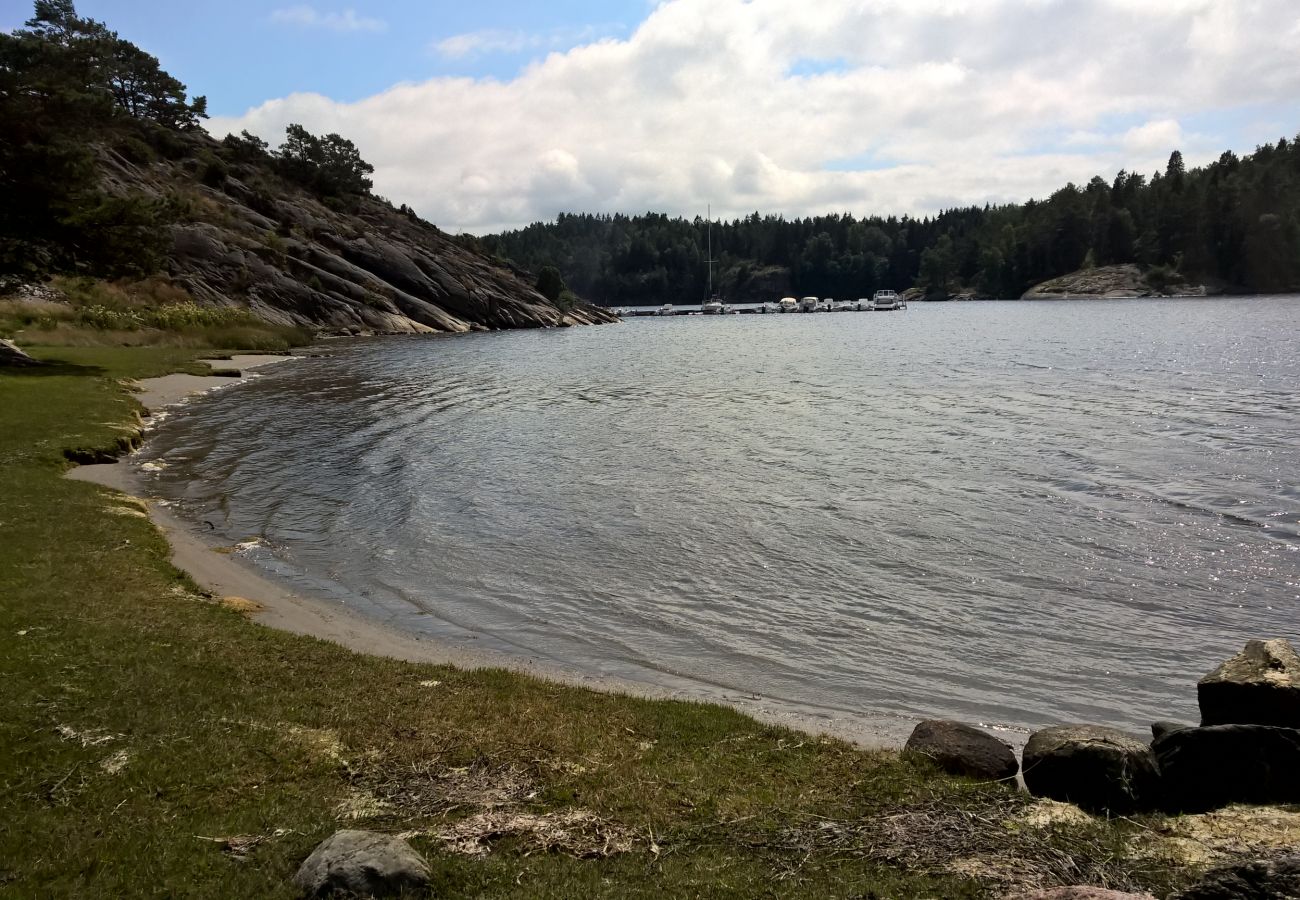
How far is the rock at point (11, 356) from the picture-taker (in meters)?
40.9

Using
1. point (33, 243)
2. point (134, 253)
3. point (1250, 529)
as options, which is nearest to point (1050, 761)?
point (1250, 529)

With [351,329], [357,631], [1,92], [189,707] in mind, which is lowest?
[357,631]

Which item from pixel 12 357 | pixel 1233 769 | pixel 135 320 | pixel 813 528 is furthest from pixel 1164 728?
pixel 135 320

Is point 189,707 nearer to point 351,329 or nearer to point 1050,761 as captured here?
point 1050,761

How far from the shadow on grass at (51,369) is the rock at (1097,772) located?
43765 mm

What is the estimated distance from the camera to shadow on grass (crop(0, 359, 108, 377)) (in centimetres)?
3925

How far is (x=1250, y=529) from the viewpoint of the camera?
2178 centimetres

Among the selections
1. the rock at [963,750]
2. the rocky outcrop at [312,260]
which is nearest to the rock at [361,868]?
the rock at [963,750]

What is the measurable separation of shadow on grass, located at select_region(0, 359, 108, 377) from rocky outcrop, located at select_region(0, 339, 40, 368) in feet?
1.01

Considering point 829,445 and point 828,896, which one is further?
point 829,445

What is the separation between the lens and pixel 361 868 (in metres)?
6.89

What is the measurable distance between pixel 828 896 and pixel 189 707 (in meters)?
7.81

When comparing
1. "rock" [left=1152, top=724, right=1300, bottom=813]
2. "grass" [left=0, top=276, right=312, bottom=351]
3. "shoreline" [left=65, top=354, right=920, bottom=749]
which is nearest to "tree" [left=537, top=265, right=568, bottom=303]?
"grass" [left=0, top=276, right=312, bottom=351]

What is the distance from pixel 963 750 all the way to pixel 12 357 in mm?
47630
